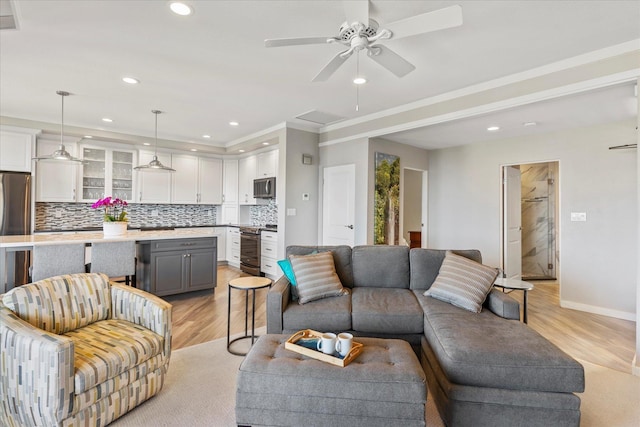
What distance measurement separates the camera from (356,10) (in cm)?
189

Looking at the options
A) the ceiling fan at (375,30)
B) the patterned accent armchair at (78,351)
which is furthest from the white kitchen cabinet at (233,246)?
the ceiling fan at (375,30)

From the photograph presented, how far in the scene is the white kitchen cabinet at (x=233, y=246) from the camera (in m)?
6.64

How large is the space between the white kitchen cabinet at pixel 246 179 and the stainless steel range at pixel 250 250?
0.78m

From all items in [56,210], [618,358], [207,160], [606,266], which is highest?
[207,160]

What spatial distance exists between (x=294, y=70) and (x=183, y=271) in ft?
9.63

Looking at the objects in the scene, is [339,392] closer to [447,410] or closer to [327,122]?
[447,410]

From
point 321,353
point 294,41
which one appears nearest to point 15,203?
point 294,41

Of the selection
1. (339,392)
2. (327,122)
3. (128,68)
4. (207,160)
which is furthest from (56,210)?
(339,392)

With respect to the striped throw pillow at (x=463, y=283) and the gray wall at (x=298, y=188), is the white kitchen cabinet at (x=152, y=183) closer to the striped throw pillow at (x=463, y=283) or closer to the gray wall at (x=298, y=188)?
the gray wall at (x=298, y=188)

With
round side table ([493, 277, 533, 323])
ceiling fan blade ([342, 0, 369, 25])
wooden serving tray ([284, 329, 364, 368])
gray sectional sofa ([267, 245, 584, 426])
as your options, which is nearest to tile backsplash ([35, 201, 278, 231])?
gray sectional sofa ([267, 245, 584, 426])

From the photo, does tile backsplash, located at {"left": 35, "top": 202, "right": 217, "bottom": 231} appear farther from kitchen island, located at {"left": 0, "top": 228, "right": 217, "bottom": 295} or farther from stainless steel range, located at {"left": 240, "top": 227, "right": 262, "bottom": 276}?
kitchen island, located at {"left": 0, "top": 228, "right": 217, "bottom": 295}

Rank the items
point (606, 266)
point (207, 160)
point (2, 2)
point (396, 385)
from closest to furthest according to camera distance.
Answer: point (396, 385), point (2, 2), point (606, 266), point (207, 160)

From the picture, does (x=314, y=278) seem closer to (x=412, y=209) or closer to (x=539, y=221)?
(x=412, y=209)

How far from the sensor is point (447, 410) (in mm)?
1755
